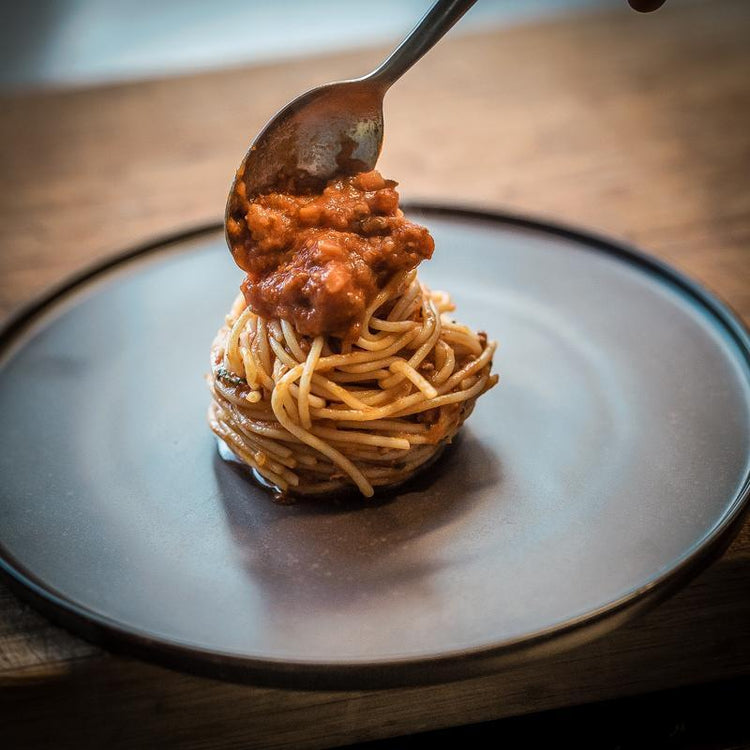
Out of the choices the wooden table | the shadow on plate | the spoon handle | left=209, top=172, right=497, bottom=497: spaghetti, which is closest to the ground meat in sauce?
left=209, top=172, right=497, bottom=497: spaghetti

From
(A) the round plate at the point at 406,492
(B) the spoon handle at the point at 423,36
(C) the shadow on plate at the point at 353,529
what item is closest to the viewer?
(A) the round plate at the point at 406,492

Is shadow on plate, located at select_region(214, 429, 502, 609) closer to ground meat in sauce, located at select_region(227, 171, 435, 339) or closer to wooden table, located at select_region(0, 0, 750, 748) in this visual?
wooden table, located at select_region(0, 0, 750, 748)

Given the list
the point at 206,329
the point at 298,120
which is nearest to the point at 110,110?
the point at 206,329

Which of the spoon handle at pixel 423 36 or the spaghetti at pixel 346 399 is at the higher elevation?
the spoon handle at pixel 423 36

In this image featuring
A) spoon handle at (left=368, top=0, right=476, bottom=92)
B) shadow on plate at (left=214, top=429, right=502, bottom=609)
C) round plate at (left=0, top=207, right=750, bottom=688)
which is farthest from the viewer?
spoon handle at (left=368, top=0, right=476, bottom=92)

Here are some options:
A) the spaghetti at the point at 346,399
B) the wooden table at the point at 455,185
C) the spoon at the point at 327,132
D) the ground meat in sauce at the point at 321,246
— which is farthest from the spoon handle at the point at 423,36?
the wooden table at the point at 455,185

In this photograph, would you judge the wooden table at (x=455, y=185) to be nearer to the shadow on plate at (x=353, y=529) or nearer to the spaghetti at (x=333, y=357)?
the shadow on plate at (x=353, y=529)

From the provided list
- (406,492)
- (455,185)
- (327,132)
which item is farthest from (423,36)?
(455,185)
